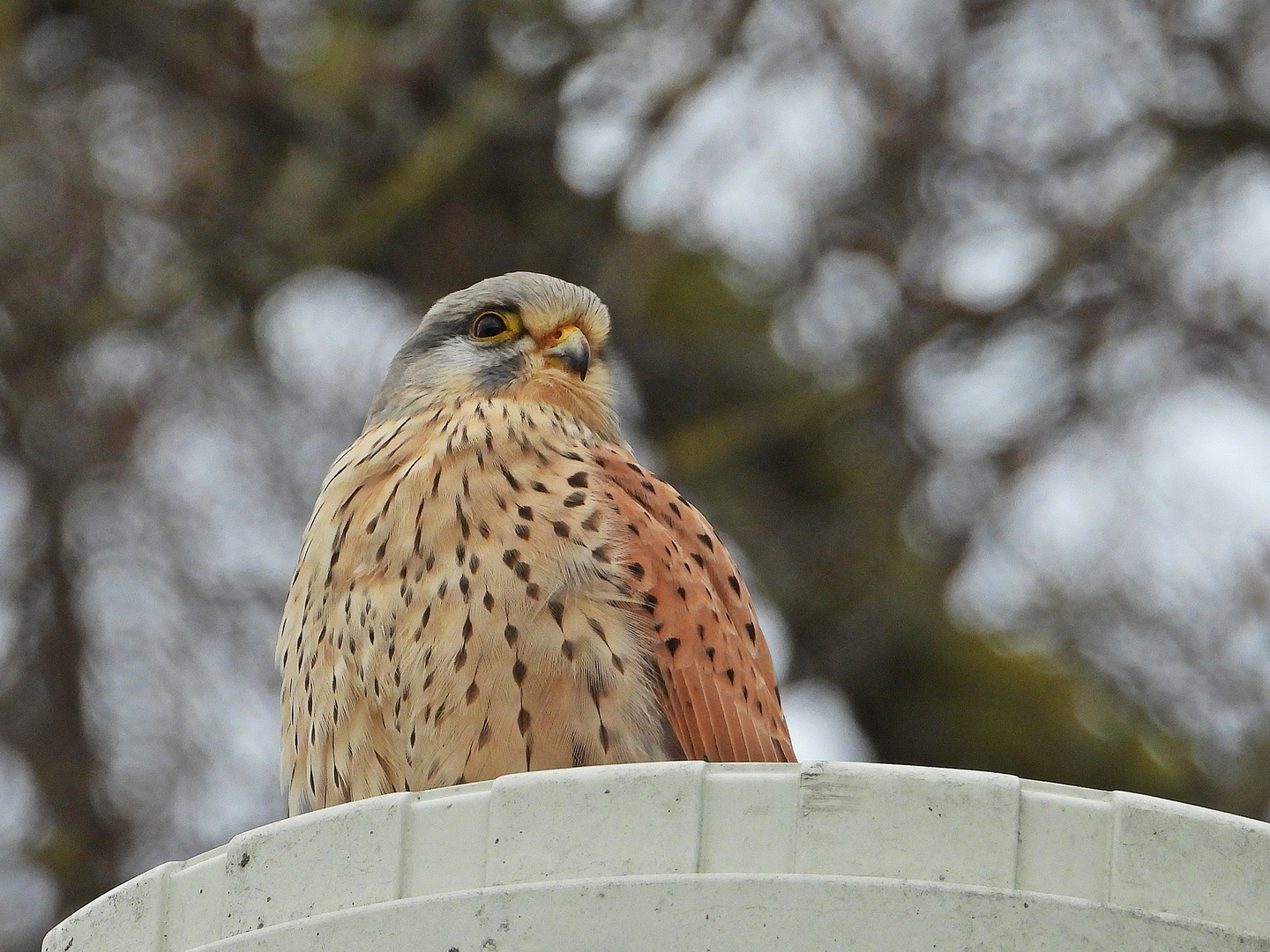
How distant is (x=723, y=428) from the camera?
6145 mm

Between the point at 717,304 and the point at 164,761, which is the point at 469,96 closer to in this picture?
the point at 717,304

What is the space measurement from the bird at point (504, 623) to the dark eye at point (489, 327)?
33 cm

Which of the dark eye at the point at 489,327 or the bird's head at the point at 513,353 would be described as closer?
the bird's head at the point at 513,353

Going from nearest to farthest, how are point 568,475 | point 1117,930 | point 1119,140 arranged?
point 1117,930 < point 568,475 < point 1119,140

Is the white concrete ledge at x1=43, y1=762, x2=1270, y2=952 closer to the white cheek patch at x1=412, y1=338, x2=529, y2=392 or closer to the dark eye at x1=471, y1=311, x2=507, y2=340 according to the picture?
the white cheek patch at x1=412, y1=338, x2=529, y2=392

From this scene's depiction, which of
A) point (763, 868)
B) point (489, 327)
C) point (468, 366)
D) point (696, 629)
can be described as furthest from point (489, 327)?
point (763, 868)

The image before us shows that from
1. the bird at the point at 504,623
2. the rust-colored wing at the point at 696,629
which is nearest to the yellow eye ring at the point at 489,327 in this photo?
the bird at the point at 504,623

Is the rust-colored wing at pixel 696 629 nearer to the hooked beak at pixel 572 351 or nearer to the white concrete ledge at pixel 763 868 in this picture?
the hooked beak at pixel 572 351

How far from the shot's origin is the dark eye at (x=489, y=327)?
163 inches

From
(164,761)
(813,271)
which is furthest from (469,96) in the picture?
(164,761)

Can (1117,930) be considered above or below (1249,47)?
below

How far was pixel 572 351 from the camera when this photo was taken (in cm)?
407

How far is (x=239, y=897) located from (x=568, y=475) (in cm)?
162

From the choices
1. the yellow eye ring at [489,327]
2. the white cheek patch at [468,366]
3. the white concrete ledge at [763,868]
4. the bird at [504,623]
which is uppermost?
the yellow eye ring at [489,327]
